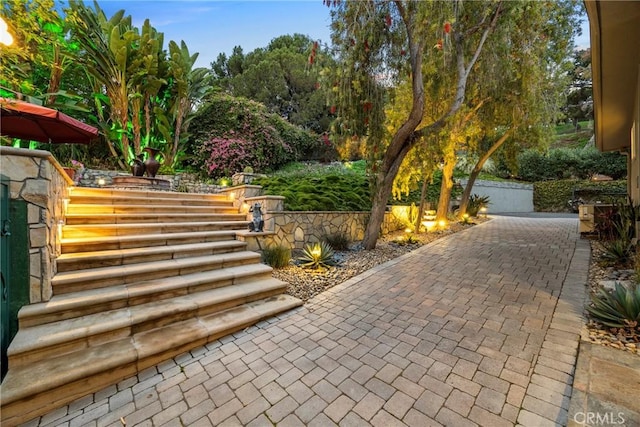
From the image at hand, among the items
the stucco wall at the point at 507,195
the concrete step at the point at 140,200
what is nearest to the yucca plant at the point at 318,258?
the concrete step at the point at 140,200

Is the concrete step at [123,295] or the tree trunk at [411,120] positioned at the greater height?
the tree trunk at [411,120]

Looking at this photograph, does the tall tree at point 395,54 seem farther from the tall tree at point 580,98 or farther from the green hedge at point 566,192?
the tall tree at point 580,98

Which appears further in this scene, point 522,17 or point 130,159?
point 130,159

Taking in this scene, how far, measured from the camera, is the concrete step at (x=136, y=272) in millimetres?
2883

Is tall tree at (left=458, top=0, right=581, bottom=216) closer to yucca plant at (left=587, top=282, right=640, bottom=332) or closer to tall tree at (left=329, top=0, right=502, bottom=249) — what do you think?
tall tree at (left=329, top=0, right=502, bottom=249)

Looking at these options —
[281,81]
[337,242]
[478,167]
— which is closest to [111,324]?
[337,242]

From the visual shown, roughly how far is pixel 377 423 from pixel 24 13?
6125mm

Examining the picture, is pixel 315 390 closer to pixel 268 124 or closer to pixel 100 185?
pixel 100 185

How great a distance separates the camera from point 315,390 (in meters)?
2.12

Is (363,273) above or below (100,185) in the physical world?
below

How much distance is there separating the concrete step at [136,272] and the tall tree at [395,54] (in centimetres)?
379

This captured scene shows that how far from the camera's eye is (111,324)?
257 cm

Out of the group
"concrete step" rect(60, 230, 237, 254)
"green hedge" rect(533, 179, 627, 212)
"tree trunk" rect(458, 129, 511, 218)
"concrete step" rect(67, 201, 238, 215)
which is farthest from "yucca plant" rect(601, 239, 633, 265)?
"green hedge" rect(533, 179, 627, 212)

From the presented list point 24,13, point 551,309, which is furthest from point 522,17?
point 24,13
